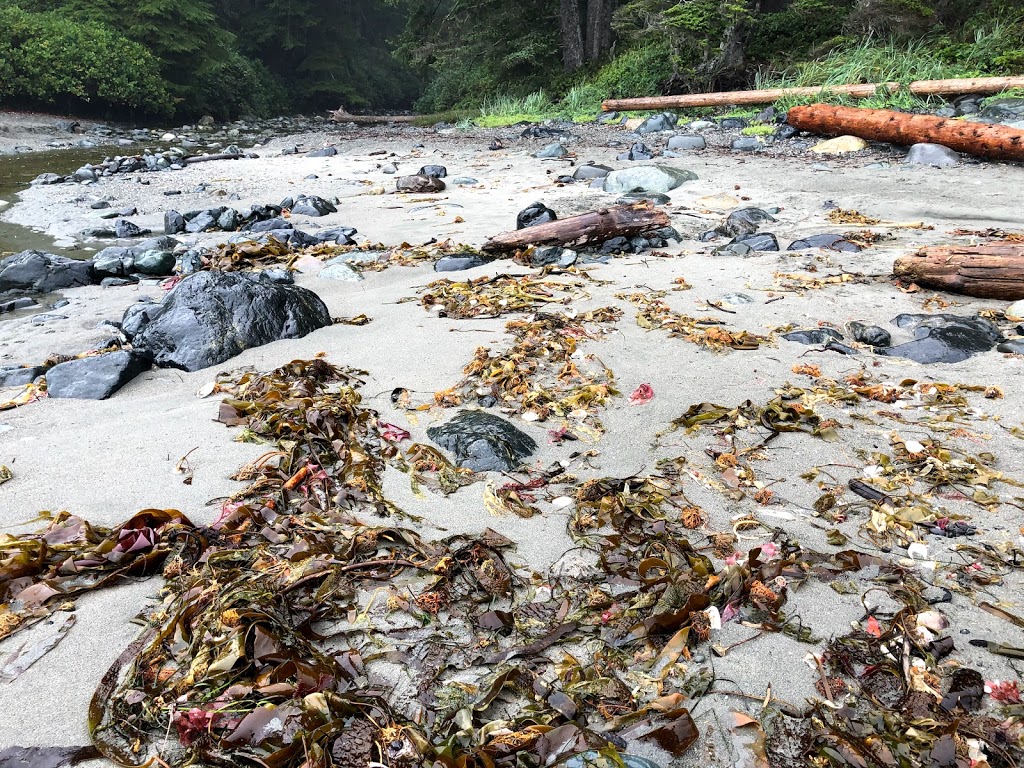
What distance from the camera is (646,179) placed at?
659cm

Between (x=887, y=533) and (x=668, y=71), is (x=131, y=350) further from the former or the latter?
(x=668, y=71)

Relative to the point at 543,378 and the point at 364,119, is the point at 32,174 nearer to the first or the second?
the point at 543,378

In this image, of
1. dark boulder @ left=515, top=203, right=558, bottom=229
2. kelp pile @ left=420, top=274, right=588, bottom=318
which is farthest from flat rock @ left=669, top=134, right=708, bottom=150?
kelp pile @ left=420, top=274, right=588, bottom=318

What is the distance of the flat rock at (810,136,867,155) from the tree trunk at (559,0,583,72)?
396 inches

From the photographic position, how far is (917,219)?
16.5ft

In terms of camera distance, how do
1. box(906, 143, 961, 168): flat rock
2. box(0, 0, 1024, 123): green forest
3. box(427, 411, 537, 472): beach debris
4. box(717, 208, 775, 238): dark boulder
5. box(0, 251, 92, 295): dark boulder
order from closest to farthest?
box(427, 411, 537, 472): beach debris → box(0, 251, 92, 295): dark boulder → box(717, 208, 775, 238): dark boulder → box(906, 143, 961, 168): flat rock → box(0, 0, 1024, 123): green forest

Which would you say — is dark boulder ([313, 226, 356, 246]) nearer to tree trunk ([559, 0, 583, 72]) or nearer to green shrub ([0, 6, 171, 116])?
tree trunk ([559, 0, 583, 72])

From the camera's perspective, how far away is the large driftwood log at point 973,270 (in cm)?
347

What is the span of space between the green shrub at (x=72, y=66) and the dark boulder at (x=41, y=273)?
52.9ft

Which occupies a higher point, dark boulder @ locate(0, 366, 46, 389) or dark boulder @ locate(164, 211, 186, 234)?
dark boulder @ locate(164, 211, 186, 234)

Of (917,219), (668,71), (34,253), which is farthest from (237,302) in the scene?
(668,71)

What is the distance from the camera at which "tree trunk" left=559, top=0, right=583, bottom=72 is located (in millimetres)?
15698

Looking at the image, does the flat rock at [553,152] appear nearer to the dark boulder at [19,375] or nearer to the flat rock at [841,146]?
the flat rock at [841,146]

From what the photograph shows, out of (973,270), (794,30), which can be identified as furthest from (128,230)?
(794,30)
